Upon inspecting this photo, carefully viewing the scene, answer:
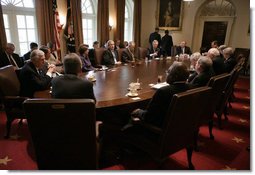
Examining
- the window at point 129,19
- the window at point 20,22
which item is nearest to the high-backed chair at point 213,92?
the window at point 20,22

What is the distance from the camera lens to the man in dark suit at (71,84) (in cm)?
181

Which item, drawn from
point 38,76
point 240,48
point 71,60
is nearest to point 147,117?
point 71,60

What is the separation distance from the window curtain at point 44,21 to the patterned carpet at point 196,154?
2.67m

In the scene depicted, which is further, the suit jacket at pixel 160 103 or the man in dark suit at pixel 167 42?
the man in dark suit at pixel 167 42

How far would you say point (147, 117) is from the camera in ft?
6.50

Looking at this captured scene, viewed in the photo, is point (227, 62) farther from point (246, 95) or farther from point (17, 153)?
point (17, 153)

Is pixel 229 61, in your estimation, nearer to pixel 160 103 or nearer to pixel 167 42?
pixel 160 103

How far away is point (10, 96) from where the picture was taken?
2623mm

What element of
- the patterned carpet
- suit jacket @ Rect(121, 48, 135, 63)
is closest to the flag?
suit jacket @ Rect(121, 48, 135, 63)

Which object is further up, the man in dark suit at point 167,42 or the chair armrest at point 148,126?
the man in dark suit at point 167,42

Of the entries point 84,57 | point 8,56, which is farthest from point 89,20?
point 8,56

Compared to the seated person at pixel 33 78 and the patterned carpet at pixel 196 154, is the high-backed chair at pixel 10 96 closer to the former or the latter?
the seated person at pixel 33 78

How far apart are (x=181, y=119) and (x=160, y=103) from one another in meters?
0.23

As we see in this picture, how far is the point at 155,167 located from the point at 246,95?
13.0 ft
